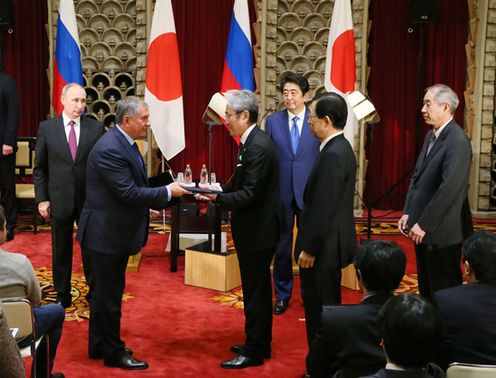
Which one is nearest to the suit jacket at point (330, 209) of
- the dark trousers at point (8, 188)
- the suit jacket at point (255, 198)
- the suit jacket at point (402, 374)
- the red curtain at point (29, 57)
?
the suit jacket at point (255, 198)

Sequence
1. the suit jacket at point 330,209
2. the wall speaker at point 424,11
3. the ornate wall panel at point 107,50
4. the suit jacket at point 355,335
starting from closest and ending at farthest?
the suit jacket at point 355,335 < the suit jacket at point 330,209 < the wall speaker at point 424,11 < the ornate wall panel at point 107,50

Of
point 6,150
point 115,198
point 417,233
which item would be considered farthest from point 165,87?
point 417,233

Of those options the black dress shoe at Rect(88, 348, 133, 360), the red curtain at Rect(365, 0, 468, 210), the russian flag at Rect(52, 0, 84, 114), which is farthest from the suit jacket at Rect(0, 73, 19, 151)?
the red curtain at Rect(365, 0, 468, 210)

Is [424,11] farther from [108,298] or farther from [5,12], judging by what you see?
[108,298]

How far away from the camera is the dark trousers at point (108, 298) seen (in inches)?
149

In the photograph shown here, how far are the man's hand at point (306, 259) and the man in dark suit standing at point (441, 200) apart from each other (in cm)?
86

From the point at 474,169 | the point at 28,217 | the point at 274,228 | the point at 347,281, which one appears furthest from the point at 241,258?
the point at 474,169

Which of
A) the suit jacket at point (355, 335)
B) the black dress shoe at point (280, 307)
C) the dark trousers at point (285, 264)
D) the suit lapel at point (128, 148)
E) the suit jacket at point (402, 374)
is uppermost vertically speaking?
the suit lapel at point (128, 148)

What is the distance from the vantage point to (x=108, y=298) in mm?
3807

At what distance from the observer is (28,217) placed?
791 cm

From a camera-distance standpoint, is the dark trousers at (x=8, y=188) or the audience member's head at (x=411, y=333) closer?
the audience member's head at (x=411, y=333)

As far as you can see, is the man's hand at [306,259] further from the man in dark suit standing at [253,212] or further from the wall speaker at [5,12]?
the wall speaker at [5,12]

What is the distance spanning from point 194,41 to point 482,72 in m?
3.40

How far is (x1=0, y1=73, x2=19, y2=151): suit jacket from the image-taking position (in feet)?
21.7
